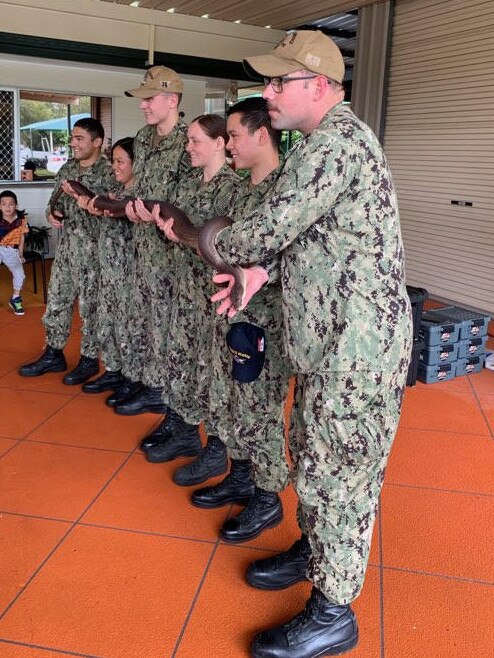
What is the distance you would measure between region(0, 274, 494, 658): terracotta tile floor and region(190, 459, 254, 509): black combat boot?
0.05 meters

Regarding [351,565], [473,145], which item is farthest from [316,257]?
[473,145]

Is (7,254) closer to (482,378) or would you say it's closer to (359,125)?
(482,378)

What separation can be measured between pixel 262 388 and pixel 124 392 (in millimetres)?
1727

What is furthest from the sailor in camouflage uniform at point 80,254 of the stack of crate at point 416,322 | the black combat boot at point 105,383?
the stack of crate at point 416,322

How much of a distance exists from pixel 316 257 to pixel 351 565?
0.91m

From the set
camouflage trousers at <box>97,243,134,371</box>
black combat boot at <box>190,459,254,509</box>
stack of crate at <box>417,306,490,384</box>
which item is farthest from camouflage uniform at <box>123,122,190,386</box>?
stack of crate at <box>417,306,490,384</box>

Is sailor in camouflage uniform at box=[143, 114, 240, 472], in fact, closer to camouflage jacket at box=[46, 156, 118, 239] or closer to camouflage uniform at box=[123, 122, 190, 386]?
camouflage uniform at box=[123, 122, 190, 386]

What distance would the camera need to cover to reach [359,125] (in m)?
1.61

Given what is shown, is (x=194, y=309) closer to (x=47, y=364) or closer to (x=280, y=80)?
(x=280, y=80)

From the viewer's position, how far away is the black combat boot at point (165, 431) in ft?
10.5

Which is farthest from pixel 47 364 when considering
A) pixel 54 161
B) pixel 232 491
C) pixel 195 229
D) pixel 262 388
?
pixel 54 161

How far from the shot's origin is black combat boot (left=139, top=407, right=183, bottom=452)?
10.5ft

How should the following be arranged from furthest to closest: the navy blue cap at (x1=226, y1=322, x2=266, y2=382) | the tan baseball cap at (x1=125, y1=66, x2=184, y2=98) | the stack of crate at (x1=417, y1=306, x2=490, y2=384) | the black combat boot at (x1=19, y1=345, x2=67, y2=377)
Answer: the stack of crate at (x1=417, y1=306, x2=490, y2=384), the black combat boot at (x1=19, y1=345, x2=67, y2=377), the tan baseball cap at (x1=125, y1=66, x2=184, y2=98), the navy blue cap at (x1=226, y1=322, x2=266, y2=382)

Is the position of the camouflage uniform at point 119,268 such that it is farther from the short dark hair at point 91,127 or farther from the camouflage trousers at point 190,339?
the camouflage trousers at point 190,339
